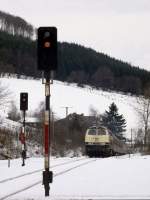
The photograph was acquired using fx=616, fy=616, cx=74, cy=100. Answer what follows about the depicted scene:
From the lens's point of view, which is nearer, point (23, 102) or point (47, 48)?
point (47, 48)

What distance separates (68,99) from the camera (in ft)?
464

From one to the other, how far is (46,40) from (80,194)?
410 centimetres

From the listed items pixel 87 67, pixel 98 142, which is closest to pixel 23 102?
pixel 98 142

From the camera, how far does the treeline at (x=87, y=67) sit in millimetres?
165625

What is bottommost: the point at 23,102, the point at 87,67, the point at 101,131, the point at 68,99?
the point at 101,131

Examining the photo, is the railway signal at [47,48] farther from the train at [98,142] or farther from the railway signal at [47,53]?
the train at [98,142]

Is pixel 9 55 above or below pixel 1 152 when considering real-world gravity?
above

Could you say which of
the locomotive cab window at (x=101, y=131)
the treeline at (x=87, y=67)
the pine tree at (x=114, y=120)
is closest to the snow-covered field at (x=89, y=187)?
the locomotive cab window at (x=101, y=131)

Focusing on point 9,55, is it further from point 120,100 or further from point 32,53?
point 120,100

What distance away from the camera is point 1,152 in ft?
156

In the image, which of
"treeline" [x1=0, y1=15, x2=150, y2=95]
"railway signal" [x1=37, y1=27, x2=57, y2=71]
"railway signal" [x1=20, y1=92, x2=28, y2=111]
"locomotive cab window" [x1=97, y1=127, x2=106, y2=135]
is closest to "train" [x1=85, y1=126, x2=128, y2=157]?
"locomotive cab window" [x1=97, y1=127, x2=106, y2=135]

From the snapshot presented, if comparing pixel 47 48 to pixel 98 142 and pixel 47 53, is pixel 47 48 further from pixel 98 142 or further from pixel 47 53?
pixel 98 142

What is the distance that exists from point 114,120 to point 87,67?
2087 inches

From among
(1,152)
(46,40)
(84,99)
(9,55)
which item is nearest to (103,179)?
(46,40)
